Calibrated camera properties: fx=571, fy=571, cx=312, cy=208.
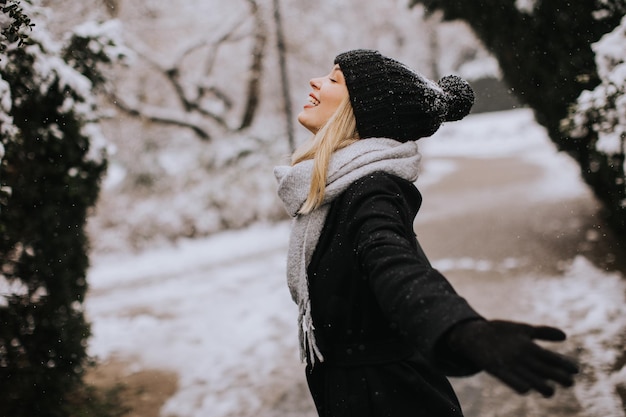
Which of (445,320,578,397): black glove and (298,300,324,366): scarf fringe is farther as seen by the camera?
(298,300,324,366): scarf fringe

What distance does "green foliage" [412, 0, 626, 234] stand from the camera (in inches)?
187

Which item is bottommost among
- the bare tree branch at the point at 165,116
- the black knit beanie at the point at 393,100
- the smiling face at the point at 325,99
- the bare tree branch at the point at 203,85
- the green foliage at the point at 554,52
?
the black knit beanie at the point at 393,100

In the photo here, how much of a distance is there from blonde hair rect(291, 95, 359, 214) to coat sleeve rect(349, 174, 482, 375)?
0.12m

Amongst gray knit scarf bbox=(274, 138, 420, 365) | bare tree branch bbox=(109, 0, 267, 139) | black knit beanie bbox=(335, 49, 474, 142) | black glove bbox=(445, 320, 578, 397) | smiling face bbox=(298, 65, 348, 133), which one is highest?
bare tree branch bbox=(109, 0, 267, 139)

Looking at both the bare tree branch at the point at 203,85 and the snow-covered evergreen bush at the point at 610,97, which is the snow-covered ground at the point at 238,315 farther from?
the bare tree branch at the point at 203,85

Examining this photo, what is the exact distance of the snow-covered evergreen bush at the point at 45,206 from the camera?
3.19m

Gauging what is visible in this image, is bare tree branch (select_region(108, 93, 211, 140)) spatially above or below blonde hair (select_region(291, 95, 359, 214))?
above

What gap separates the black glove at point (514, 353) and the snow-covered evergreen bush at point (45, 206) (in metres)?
2.43

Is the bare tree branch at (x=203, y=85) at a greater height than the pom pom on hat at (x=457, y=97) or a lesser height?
greater

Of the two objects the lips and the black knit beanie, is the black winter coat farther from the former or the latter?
the lips

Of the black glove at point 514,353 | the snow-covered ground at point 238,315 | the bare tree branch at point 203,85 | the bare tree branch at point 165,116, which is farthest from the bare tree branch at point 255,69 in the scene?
the black glove at point 514,353

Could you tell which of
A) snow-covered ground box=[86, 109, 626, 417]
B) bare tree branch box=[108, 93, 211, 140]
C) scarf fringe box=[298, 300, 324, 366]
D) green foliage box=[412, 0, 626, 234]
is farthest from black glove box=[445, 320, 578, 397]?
bare tree branch box=[108, 93, 211, 140]

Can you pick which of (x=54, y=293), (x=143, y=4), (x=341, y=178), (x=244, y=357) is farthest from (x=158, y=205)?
(x=341, y=178)

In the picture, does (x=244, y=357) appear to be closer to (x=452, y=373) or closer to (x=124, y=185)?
(x=452, y=373)
